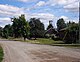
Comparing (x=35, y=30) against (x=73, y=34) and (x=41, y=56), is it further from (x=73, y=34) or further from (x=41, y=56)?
(x=41, y=56)

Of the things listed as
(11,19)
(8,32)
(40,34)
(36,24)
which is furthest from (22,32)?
(8,32)

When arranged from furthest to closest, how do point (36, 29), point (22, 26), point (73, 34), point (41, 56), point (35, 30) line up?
point (36, 29)
point (35, 30)
point (22, 26)
point (73, 34)
point (41, 56)

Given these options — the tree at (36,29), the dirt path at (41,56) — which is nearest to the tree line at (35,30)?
the tree at (36,29)

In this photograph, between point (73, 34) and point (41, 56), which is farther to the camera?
point (73, 34)

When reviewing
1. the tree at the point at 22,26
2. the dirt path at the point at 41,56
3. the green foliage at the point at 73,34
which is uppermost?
the tree at the point at 22,26

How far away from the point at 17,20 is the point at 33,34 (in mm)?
18708

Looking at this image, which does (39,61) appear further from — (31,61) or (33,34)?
(33,34)

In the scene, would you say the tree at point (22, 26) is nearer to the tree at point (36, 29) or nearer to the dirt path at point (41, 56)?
the tree at point (36, 29)

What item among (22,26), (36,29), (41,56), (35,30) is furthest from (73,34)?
(36,29)

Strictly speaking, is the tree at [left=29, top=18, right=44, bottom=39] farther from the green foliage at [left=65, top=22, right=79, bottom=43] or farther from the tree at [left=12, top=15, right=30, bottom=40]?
the green foliage at [left=65, top=22, right=79, bottom=43]

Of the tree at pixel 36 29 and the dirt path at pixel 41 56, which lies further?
the tree at pixel 36 29

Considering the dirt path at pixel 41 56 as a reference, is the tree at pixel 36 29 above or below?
above

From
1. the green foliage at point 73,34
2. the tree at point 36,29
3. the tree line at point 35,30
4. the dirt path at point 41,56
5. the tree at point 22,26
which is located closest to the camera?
the dirt path at point 41,56

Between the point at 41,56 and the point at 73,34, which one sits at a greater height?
the point at 73,34
